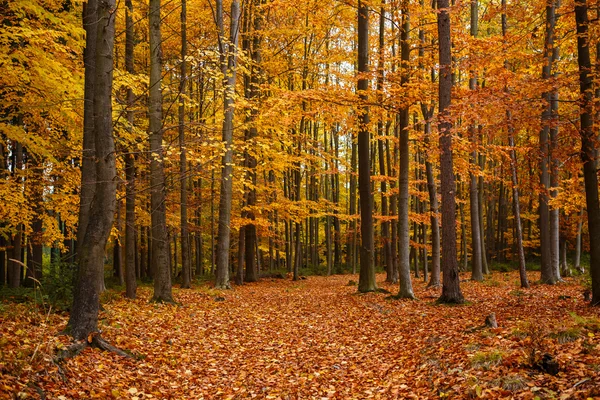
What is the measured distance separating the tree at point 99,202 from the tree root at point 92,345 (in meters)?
0.11

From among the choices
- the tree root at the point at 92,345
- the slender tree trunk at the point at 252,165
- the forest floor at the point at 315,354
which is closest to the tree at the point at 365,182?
the forest floor at the point at 315,354

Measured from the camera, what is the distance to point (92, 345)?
264 inches

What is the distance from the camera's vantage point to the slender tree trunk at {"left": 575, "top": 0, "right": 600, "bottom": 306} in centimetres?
851

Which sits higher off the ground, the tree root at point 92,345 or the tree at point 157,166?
the tree at point 157,166

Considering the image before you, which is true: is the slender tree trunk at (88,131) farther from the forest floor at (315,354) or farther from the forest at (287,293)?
the forest floor at (315,354)

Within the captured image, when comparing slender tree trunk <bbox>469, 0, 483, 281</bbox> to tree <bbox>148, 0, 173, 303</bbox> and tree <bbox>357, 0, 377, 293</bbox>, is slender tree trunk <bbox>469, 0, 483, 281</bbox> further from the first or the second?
tree <bbox>148, 0, 173, 303</bbox>

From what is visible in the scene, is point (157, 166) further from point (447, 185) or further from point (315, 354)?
point (447, 185)

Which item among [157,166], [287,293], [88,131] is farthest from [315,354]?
[287,293]

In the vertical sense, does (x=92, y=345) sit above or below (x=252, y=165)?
below

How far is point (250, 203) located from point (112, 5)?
1620cm

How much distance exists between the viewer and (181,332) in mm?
9070

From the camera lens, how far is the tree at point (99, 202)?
6.78 meters

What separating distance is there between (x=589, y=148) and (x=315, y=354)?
632 centimetres

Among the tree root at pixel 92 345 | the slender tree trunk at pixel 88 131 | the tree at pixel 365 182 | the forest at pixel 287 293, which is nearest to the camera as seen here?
the forest at pixel 287 293
